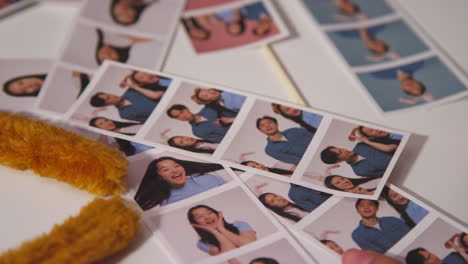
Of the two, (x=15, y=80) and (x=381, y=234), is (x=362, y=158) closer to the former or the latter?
(x=381, y=234)

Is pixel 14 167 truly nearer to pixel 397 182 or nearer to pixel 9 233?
pixel 9 233

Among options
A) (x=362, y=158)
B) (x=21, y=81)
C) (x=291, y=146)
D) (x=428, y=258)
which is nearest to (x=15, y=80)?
(x=21, y=81)

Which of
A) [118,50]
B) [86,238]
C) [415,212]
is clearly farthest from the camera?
[118,50]

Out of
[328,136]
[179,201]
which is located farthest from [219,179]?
[328,136]

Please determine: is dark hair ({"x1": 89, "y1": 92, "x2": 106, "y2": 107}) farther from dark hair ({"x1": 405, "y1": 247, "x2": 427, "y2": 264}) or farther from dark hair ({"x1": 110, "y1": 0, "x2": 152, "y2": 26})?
dark hair ({"x1": 405, "y1": 247, "x2": 427, "y2": 264})

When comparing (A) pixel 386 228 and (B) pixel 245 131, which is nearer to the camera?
(A) pixel 386 228

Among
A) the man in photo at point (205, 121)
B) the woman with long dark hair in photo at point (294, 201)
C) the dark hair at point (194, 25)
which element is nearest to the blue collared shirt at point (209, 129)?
the man in photo at point (205, 121)

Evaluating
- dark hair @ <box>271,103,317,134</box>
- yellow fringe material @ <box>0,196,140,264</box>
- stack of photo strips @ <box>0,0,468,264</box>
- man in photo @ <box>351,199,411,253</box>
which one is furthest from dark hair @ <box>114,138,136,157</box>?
man in photo @ <box>351,199,411,253</box>
